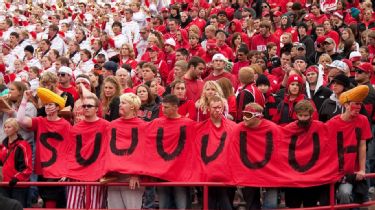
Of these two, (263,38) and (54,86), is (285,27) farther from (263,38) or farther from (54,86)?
(54,86)

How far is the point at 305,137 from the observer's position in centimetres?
1227

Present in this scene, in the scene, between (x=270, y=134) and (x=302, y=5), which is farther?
(x=302, y=5)

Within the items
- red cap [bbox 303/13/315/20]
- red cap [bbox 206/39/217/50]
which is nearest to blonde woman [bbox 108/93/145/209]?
red cap [bbox 206/39/217/50]

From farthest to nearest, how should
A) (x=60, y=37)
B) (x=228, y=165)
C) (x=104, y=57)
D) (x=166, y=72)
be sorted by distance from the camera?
(x=60, y=37) → (x=104, y=57) → (x=166, y=72) → (x=228, y=165)

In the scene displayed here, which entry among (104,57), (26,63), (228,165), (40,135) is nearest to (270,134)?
(228,165)

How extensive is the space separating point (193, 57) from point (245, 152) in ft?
12.5

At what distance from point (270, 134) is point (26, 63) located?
1149 cm

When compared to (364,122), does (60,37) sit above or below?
above

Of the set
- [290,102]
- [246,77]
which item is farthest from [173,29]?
[290,102]

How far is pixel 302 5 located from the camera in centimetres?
2612

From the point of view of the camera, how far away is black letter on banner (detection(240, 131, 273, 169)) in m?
12.2

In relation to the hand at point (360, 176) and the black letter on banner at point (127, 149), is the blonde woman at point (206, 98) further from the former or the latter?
the hand at point (360, 176)

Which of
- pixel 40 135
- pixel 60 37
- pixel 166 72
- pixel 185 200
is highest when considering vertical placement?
pixel 60 37

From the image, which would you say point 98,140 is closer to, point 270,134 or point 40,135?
point 40,135
